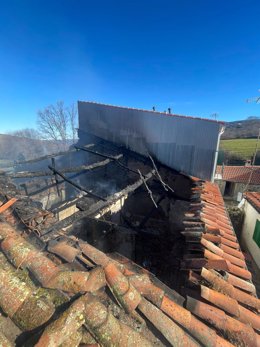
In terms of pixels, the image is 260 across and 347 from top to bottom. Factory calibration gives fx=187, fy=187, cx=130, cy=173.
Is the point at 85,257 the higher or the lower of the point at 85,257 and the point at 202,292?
the higher

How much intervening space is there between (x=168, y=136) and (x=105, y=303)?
885 centimetres

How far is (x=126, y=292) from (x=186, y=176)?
7416mm

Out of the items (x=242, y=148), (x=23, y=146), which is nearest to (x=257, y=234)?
(x=242, y=148)

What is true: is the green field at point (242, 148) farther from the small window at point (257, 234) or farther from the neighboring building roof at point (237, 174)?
the small window at point (257, 234)

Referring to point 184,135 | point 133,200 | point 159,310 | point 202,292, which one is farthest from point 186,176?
point 159,310

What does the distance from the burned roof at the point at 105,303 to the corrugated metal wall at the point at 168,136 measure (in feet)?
19.6

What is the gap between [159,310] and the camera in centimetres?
196

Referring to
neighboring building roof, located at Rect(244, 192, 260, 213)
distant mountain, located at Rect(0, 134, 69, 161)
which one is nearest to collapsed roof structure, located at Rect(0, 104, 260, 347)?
neighboring building roof, located at Rect(244, 192, 260, 213)

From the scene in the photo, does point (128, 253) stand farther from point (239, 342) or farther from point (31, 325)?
point (31, 325)

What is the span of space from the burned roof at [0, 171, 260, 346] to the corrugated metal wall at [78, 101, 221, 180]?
5.98m

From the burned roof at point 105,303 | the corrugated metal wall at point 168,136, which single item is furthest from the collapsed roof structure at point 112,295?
the corrugated metal wall at point 168,136

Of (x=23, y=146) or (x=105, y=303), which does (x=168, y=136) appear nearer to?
(x=105, y=303)

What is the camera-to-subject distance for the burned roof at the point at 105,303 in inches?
61.1

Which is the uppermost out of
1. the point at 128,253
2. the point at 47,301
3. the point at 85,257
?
the point at 47,301
